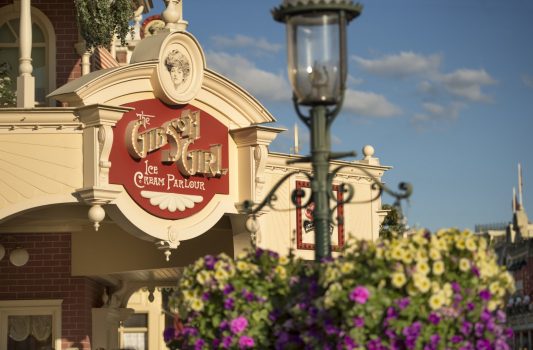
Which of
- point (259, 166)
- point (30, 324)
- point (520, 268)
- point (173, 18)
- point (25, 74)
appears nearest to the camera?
point (25, 74)

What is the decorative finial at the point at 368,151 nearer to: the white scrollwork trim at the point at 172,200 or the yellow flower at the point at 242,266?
the white scrollwork trim at the point at 172,200

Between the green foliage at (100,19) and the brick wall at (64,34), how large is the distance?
102 cm

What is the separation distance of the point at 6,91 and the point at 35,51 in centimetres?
188

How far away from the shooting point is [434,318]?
8.69 m

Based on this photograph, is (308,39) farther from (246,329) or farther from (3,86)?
(3,86)

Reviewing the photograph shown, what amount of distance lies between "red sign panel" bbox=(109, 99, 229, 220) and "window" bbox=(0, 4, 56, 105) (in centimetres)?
358

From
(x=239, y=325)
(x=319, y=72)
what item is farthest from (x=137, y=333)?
(x=319, y=72)

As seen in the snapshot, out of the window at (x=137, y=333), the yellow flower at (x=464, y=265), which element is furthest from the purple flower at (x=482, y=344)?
the window at (x=137, y=333)

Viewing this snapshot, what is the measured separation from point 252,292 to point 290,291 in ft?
0.95

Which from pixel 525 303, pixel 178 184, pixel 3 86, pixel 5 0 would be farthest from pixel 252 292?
pixel 525 303

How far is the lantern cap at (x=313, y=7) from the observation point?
9711mm

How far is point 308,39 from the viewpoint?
9703 mm

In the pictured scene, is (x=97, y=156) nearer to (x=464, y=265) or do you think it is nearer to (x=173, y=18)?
(x=173, y=18)

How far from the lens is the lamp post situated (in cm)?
966
